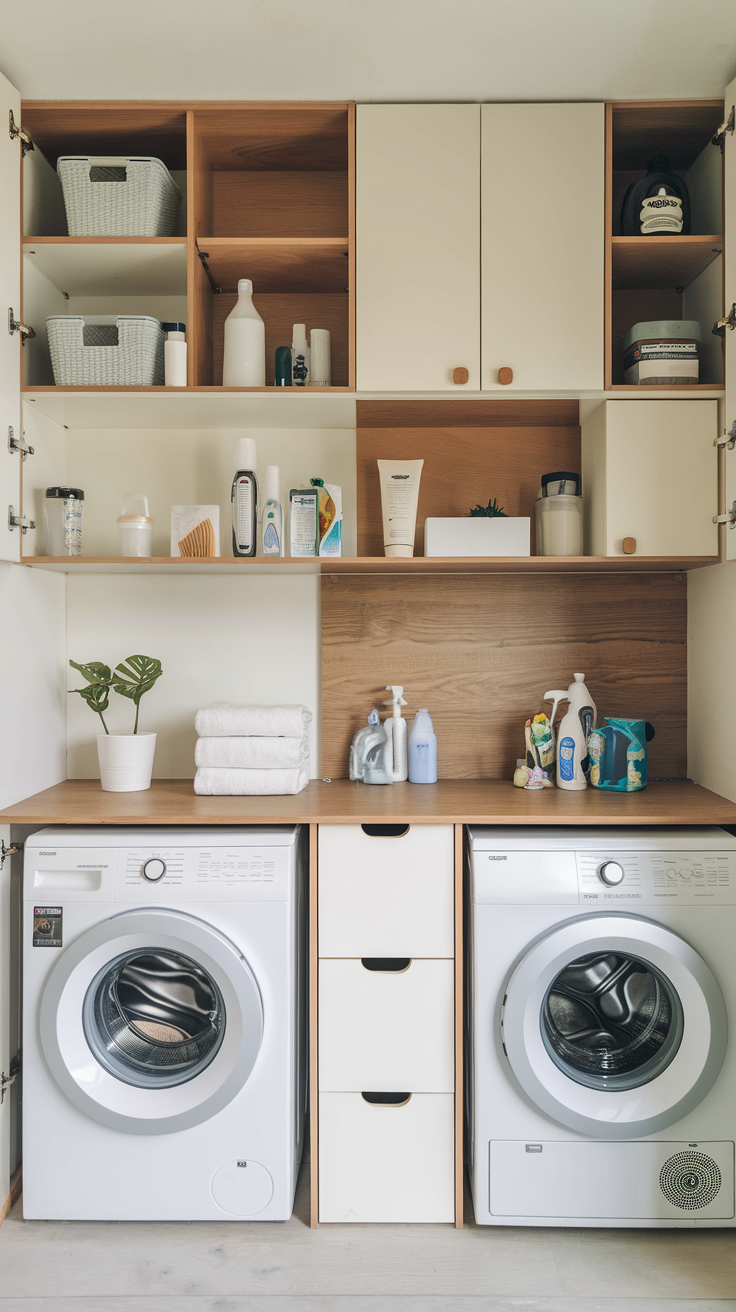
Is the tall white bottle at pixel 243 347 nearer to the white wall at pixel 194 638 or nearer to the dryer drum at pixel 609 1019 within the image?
the white wall at pixel 194 638

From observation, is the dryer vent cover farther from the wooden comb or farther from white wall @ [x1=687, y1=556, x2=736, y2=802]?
the wooden comb

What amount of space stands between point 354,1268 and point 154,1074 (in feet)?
1.86

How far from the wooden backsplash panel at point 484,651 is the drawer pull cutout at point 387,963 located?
578mm

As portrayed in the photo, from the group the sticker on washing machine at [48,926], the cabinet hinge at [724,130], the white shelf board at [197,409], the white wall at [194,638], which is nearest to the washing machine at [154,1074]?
the sticker on washing machine at [48,926]

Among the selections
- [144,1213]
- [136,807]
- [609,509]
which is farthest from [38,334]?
[144,1213]

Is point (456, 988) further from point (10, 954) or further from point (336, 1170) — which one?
point (10, 954)

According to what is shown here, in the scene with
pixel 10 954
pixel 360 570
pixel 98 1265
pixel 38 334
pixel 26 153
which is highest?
pixel 26 153

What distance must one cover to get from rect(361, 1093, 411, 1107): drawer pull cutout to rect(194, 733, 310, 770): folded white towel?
2.51 feet

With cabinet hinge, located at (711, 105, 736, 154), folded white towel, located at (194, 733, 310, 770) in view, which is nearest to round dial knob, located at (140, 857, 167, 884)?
folded white towel, located at (194, 733, 310, 770)

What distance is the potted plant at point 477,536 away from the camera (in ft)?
6.58

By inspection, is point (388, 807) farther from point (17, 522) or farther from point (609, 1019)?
point (17, 522)

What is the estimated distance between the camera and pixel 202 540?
2.05 metres

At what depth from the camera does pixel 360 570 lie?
2229 millimetres

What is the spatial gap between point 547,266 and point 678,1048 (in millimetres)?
1776
